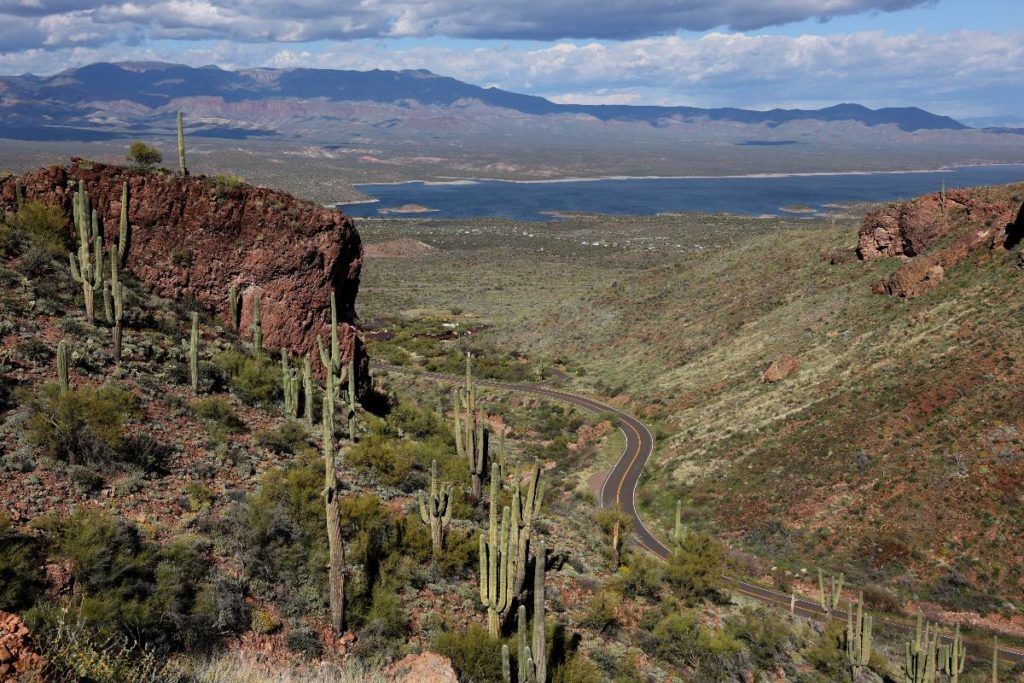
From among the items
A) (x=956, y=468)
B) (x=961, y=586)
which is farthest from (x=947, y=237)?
(x=961, y=586)

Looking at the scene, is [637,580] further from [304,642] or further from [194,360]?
[194,360]

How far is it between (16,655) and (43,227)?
2057cm

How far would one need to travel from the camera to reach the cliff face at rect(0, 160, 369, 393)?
2752 cm

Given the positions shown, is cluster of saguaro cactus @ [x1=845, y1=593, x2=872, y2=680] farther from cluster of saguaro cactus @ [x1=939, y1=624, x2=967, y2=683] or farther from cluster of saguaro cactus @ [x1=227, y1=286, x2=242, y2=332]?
cluster of saguaro cactus @ [x1=227, y1=286, x2=242, y2=332]

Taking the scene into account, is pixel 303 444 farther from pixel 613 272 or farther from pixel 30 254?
pixel 613 272

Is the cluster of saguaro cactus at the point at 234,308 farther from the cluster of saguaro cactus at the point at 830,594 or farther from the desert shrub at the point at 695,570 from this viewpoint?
the cluster of saguaro cactus at the point at 830,594

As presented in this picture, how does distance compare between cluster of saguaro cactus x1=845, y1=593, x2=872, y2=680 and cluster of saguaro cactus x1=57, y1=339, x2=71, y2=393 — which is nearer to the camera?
cluster of saguaro cactus x1=57, y1=339, x2=71, y2=393

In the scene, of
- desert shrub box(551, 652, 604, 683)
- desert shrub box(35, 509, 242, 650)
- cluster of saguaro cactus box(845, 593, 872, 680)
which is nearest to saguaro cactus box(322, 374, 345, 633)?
desert shrub box(35, 509, 242, 650)

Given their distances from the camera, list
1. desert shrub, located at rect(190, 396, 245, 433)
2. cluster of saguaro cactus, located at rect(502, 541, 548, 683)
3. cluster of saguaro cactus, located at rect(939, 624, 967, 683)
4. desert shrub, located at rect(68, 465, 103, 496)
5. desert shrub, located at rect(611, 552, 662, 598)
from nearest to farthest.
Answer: cluster of saguaro cactus, located at rect(502, 541, 548, 683) < desert shrub, located at rect(68, 465, 103, 496) < cluster of saguaro cactus, located at rect(939, 624, 967, 683) < desert shrub, located at rect(190, 396, 245, 433) < desert shrub, located at rect(611, 552, 662, 598)

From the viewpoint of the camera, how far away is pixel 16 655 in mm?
9641

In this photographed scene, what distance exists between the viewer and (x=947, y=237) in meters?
51.6

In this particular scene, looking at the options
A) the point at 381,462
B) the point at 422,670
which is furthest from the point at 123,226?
the point at 422,670

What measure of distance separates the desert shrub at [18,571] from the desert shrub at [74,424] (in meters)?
3.27

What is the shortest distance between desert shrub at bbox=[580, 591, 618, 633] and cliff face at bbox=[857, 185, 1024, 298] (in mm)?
37705
